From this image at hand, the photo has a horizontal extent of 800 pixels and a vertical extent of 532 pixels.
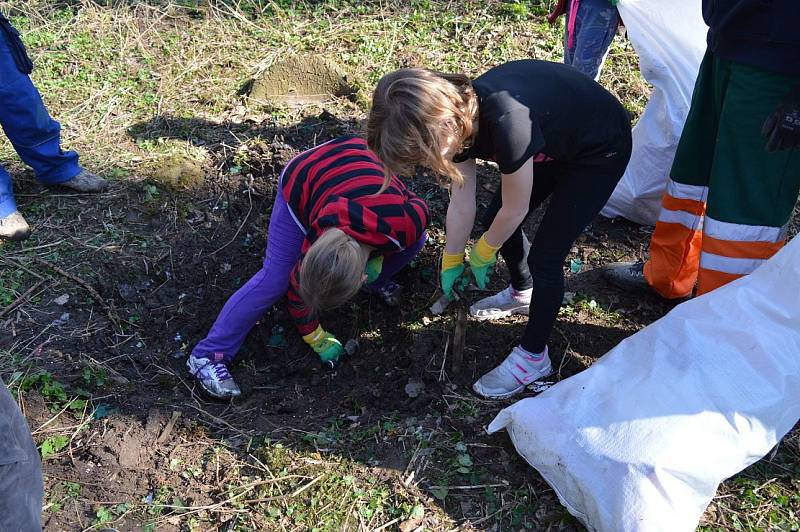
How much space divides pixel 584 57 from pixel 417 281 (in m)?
1.41

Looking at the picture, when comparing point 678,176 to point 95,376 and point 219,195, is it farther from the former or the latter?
point 95,376

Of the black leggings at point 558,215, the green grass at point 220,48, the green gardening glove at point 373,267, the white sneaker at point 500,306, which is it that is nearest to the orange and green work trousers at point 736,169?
the black leggings at point 558,215

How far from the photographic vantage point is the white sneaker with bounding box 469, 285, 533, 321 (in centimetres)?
305

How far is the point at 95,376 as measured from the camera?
2.75 metres

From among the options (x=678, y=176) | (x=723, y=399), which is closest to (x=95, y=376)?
(x=723, y=399)

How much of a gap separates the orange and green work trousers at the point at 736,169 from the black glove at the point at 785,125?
10 cm

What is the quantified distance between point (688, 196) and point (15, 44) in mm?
3113

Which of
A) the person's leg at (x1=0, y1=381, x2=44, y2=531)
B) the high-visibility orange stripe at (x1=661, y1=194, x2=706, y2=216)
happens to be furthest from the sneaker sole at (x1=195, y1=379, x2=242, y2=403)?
the high-visibility orange stripe at (x1=661, y1=194, x2=706, y2=216)

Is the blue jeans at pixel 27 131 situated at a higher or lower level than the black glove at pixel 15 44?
lower

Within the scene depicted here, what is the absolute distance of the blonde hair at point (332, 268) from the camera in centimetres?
234

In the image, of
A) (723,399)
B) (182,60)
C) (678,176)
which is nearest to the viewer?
(723,399)

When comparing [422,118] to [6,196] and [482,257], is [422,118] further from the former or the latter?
[6,196]

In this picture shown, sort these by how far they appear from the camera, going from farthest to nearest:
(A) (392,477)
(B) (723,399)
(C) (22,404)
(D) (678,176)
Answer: (D) (678,176)
(C) (22,404)
(A) (392,477)
(B) (723,399)

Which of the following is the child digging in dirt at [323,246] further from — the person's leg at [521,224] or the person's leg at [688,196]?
the person's leg at [688,196]
